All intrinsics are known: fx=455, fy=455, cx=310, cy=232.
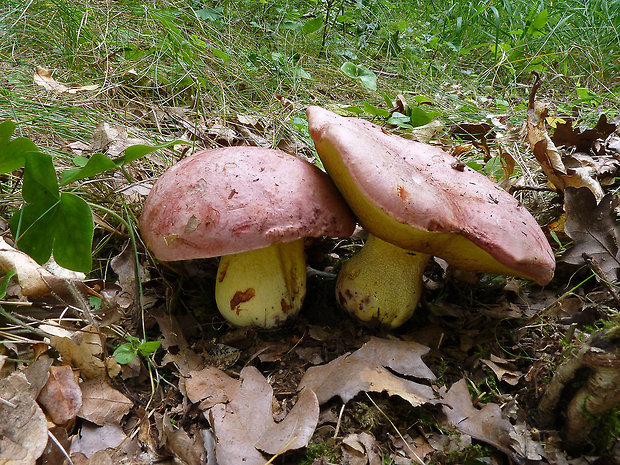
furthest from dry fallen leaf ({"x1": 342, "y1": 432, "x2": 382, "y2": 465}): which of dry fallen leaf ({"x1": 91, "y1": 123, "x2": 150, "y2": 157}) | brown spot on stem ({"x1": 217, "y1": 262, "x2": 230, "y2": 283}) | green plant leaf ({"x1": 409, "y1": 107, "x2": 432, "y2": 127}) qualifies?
green plant leaf ({"x1": 409, "y1": 107, "x2": 432, "y2": 127})

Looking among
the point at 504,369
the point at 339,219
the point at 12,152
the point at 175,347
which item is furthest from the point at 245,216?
the point at 504,369

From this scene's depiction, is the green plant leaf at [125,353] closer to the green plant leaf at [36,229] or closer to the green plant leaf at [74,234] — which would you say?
the green plant leaf at [74,234]

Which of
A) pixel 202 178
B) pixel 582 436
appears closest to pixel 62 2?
pixel 202 178

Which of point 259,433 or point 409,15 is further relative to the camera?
point 409,15

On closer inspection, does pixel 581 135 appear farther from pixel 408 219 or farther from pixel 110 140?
pixel 110 140

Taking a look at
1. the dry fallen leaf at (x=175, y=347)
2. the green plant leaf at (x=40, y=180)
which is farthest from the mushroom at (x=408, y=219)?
the green plant leaf at (x=40, y=180)

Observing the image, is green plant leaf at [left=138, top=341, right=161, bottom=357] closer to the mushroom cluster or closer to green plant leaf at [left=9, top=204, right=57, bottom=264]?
the mushroom cluster

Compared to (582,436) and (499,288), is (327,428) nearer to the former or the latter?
(582,436)

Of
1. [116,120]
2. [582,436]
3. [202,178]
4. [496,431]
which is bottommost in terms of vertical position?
[116,120]
